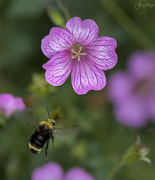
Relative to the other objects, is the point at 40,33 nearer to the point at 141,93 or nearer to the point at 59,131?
the point at 141,93

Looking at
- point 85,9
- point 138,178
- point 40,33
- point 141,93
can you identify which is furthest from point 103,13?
point 138,178

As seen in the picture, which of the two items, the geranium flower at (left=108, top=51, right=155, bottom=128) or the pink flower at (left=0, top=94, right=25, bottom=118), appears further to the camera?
the geranium flower at (left=108, top=51, right=155, bottom=128)

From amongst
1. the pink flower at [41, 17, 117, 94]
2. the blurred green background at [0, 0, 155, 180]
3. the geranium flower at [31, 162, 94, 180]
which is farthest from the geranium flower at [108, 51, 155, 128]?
the pink flower at [41, 17, 117, 94]

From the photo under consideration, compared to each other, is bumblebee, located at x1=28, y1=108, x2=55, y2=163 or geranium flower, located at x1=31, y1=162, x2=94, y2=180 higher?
bumblebee, located at x1=28, y1=108, x2=55, y2=163

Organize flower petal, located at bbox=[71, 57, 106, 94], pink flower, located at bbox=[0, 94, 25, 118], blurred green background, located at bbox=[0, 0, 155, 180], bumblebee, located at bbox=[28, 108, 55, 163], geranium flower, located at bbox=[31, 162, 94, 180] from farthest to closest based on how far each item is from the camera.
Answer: blurred green background, located at bbox=[0, 0, 155, 180]
geranium flower, located at bbox=[31, 162, 94, 180]
pink flower, located at bbox=[0, 94, 25, 118]
flower petal, located at bbox=[71, 57, 106, 94]
bumblebee, located at bbox=[28, 108, 55, 163]

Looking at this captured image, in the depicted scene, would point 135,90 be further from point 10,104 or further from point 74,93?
point 10,104

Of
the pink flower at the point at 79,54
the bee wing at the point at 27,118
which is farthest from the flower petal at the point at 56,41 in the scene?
the bee wing at the point at 27,118

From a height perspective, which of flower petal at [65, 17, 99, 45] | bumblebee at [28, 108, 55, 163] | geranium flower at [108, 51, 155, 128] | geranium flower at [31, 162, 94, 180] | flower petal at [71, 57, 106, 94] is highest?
flower petal at [65, 17, 99, 45]

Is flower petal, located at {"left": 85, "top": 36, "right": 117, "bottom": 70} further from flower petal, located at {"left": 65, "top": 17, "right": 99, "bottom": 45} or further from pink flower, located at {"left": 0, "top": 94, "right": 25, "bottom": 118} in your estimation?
pink flower, located at {"left": 0, "top": 94, "right": 25, "bottom": 118}
